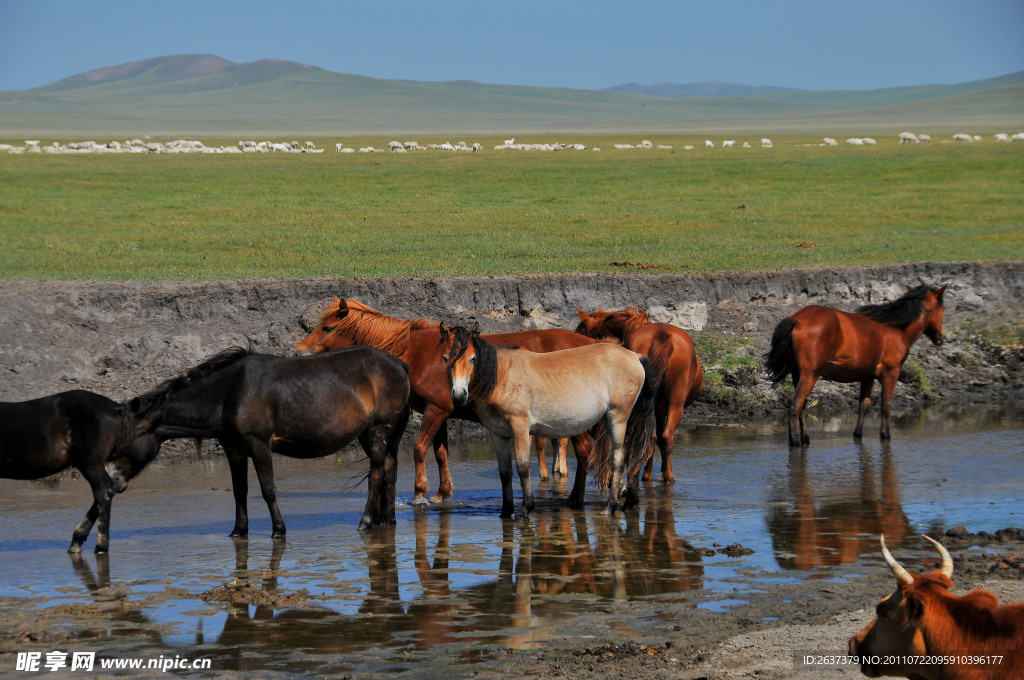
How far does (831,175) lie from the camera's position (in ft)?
140

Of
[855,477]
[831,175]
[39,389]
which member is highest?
[831,175]

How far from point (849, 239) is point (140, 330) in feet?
58.3

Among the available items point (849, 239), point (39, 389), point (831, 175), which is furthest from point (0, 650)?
point (831, 175)

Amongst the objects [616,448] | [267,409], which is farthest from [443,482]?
[267,409]

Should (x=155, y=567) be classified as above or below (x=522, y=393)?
below

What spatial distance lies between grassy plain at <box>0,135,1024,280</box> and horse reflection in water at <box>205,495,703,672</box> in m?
9.71

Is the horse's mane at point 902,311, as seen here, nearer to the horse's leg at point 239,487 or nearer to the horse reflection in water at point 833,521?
the horse reflection in water at point 833,521

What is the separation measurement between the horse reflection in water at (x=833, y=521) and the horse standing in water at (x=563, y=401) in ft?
5.25

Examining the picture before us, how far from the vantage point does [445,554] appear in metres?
9.52

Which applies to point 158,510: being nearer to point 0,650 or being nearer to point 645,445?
point 0,650

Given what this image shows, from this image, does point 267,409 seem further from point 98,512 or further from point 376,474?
point 98,512

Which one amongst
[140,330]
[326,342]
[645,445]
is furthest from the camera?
[140,330]

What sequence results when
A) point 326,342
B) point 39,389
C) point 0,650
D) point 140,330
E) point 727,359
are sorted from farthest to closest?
point 727,359, point 140,330, point 39,389, point 326,342, point 0,650

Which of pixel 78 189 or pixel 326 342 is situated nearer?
pixel 326 342
